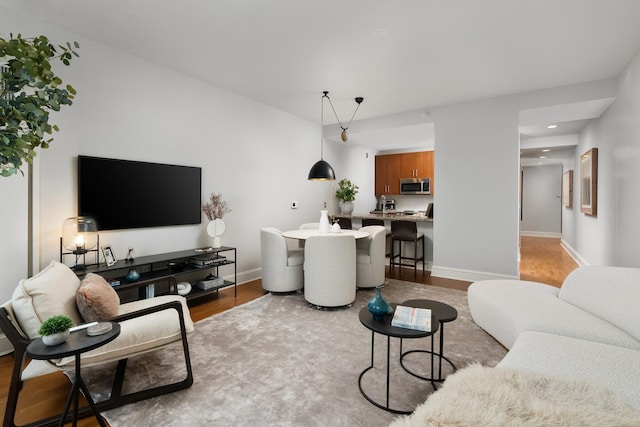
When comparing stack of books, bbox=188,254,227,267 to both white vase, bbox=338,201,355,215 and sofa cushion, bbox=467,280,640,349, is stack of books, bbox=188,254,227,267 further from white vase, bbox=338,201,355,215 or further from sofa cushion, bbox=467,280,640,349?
white vase, bbox=338,201,355,215

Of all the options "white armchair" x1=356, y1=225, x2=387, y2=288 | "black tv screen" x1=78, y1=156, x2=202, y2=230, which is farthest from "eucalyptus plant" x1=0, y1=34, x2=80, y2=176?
"white armchair" x1=356, y1=225, x2=387, y2=288

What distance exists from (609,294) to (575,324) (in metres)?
0.42

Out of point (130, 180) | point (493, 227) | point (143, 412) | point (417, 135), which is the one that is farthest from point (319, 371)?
point (417, 135)

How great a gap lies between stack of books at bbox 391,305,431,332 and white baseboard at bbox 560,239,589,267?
17.1ft

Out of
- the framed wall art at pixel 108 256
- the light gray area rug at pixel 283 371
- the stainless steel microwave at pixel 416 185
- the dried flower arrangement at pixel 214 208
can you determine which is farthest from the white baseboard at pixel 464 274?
the framed wall art at pixel 108 256

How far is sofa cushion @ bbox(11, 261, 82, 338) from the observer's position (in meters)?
1.66

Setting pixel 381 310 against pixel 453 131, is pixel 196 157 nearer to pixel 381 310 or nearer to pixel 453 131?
pixel 381 310

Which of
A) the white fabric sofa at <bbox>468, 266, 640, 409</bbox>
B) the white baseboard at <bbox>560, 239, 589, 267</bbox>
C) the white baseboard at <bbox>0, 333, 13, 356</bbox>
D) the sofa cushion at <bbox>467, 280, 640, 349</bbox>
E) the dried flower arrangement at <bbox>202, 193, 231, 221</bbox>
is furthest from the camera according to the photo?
the white baseboard at <bbox>560, 239, 589, 267</bbox>

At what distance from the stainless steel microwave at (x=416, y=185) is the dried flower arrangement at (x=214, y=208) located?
478 centimetres

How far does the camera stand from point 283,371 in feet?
7.24

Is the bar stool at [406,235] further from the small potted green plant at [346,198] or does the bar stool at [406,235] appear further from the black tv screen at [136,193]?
the black tv screen at [136,193]

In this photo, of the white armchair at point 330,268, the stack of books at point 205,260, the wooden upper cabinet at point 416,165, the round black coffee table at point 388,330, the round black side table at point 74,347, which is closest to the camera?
the round black side table at point 74,347

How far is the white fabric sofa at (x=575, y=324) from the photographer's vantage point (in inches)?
58.4

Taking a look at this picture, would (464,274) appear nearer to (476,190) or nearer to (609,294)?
(476,190)
